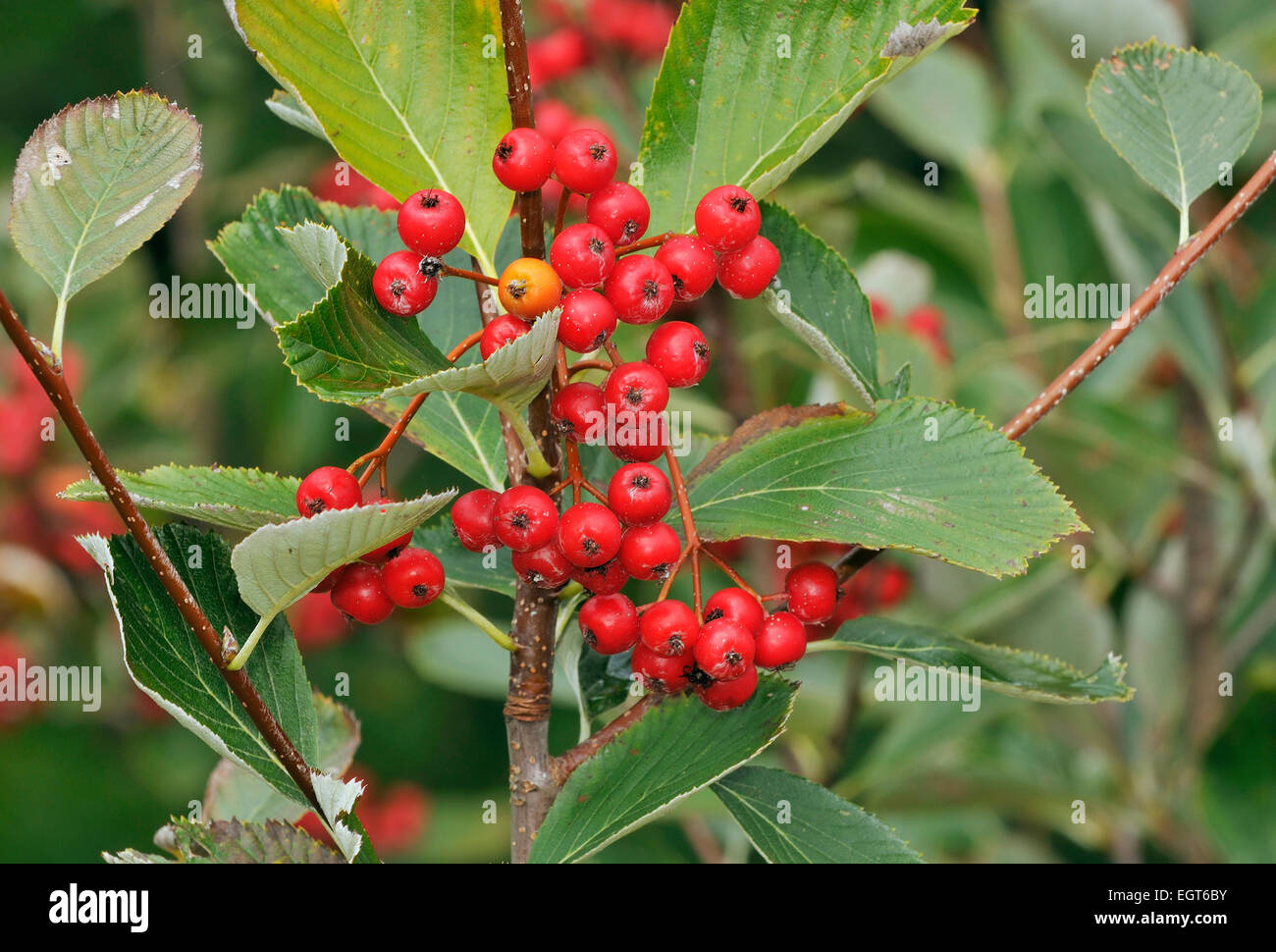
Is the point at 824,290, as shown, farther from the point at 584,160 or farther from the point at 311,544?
the point at 311,544

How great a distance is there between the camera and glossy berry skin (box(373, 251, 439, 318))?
32.1 inches

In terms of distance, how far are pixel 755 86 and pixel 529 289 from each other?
29 cm

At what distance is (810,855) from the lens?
99cm

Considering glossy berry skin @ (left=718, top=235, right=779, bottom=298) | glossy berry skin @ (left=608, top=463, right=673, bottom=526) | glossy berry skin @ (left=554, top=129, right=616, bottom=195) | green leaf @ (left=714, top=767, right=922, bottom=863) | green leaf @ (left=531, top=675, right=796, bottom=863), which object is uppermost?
glossy berry skin @ (left=554, top=129, right=616, bottom=195)

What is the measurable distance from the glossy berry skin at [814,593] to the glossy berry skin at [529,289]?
34 cm

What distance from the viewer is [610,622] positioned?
940 mm

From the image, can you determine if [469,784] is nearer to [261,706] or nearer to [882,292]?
[882,292]

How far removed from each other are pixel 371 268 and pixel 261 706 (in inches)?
12.7

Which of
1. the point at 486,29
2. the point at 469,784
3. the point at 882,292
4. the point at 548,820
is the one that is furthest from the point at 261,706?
the point at 469,784

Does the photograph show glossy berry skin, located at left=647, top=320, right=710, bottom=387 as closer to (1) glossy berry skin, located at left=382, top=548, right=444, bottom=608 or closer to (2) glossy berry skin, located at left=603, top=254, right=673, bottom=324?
(2) glossy berry skin, located at left=603, top=254, right=673, bottom=324

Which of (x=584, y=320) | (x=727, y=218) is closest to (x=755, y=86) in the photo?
(x=727, y=218)

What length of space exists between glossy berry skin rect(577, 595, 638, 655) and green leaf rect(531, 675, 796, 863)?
2.9 inches

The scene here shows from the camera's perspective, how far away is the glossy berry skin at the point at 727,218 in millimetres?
885

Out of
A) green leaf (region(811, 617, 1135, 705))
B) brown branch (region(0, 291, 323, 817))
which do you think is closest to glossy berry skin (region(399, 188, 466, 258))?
brown branch (region(0, 291, 323, 817))
